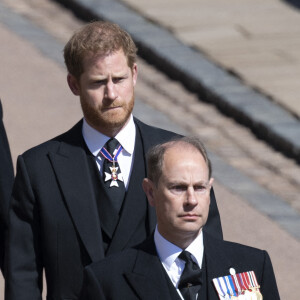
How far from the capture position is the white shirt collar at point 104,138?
6.06 m

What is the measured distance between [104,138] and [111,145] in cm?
5

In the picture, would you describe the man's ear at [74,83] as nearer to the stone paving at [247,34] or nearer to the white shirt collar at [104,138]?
the white shirt collar at [104,138]

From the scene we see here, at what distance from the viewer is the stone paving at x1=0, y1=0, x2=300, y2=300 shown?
883 cm

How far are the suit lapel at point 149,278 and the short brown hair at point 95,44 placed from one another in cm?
104

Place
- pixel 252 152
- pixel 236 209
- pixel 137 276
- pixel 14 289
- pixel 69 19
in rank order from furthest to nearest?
pixel 69 19 < pixel 252 152 < pixel 236 209 < pixel 14 289 < pixel 137 276

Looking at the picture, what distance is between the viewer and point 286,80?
10977 mm

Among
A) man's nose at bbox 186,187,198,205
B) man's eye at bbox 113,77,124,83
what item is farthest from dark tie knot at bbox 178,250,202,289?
man's eye at bbox 113,77,124,83

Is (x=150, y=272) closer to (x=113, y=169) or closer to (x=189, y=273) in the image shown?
(x=189, y=273)

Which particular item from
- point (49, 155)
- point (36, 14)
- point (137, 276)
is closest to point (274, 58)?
point (36, 14)

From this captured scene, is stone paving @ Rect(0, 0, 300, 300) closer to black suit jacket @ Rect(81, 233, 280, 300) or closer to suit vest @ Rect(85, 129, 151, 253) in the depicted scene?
suit vest @ Rect(85, 129, 151, 253)

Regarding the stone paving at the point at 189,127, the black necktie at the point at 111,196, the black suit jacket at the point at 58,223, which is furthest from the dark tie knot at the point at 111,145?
the stone paving at the point at 189,127

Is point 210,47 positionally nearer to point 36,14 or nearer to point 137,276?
point 36,14

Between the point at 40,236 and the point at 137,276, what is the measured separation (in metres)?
0.98

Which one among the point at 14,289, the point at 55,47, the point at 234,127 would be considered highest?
the point at 55,47
